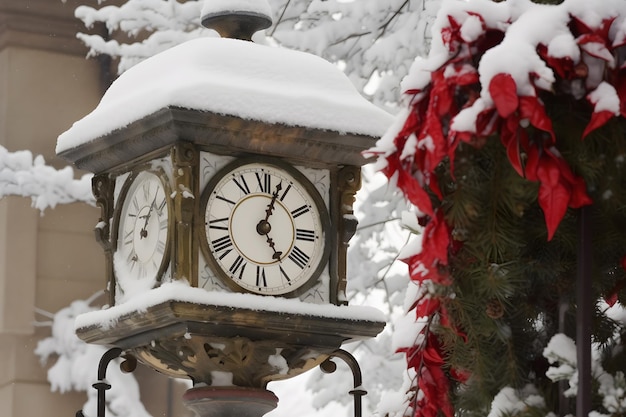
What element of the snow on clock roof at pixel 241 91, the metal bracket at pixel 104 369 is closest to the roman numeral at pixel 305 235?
the snow on clock roof at pixel 241 91

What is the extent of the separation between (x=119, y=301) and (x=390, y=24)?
5715 millimetres

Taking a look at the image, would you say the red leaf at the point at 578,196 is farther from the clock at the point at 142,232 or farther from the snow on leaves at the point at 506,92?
the clock at the point at 142,232

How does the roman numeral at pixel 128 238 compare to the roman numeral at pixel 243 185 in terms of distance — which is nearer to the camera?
the roman numeral at pixel 243 185

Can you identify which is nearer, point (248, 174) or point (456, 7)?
point (456, 7)

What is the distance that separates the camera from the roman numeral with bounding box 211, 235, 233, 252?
4652 millimetres

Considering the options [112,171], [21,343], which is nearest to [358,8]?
[21,343]

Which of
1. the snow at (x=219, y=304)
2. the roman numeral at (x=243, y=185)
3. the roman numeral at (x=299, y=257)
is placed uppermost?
the roman numeral at (x=243, y=185)

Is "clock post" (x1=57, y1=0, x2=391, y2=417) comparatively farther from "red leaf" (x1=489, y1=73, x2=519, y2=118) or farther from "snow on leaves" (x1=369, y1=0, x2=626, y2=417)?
"red leaf" (x1=489, y1=73, x2=519, y2=118)

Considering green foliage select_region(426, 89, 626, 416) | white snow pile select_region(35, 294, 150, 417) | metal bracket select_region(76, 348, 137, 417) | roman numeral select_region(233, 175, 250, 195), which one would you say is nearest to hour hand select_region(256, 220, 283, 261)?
roman numeral select_region(233, 175, 250, 195)

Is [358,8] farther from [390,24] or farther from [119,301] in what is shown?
[119,301]

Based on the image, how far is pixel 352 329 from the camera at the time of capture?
4.79 metres

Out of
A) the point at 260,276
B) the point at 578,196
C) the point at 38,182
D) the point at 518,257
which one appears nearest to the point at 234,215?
the point at 260,276

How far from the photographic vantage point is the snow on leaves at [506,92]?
2602mm

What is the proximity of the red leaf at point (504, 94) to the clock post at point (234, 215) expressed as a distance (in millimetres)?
2030
